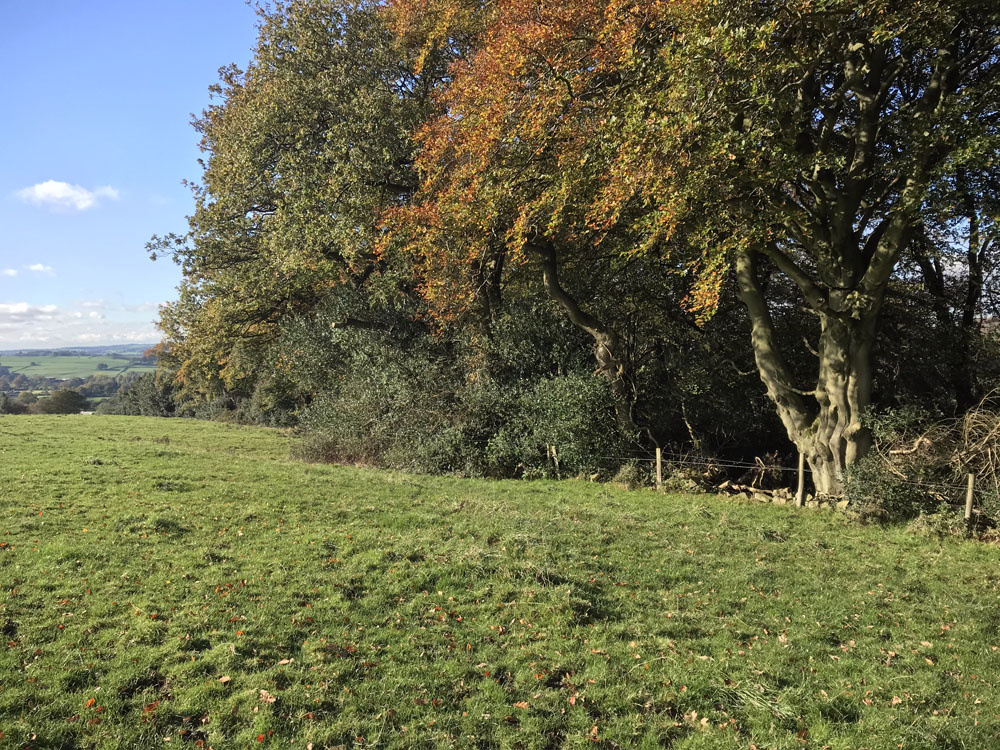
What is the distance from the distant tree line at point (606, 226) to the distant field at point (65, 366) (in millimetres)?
141643

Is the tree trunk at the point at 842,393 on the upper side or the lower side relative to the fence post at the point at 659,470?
upper

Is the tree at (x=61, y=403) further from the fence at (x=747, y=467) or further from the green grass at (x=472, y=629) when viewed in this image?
the fence at (x=747, y=467)

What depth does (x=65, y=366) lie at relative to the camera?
164m

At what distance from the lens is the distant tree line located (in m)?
10.1

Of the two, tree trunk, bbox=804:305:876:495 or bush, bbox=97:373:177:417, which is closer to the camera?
tree trunk, bbox=804:305:876:495

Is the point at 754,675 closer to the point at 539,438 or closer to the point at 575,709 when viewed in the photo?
the point at 575,709

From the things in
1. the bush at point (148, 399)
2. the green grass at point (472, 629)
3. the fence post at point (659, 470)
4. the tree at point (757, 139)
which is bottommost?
the bush at point (148, 399)

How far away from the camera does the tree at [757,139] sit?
372 inches

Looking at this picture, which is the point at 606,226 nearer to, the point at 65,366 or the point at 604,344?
the point at 604,344

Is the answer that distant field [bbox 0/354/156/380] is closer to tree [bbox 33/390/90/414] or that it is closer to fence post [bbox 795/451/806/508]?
tree [bbox 33/390/90/414]

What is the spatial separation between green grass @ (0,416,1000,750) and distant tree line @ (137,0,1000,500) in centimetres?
530

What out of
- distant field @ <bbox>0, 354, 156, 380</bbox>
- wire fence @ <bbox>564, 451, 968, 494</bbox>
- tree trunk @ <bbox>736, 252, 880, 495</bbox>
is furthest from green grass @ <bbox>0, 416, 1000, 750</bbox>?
distant field @ <bbox>0, 354, 156, 380</bbox>

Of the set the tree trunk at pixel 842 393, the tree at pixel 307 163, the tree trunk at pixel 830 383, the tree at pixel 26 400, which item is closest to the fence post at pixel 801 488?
the tree trunk at pixel 830 383

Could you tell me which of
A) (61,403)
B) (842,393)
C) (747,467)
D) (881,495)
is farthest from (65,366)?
(881,495)
